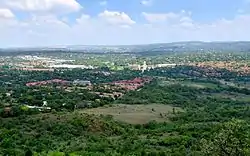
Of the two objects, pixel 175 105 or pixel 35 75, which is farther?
pixel 35 75

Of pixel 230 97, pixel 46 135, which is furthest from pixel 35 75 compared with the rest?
pixel 46 135

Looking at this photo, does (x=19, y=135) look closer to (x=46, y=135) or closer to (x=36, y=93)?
(x=46, y=135)

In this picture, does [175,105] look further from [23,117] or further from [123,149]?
[123,149]

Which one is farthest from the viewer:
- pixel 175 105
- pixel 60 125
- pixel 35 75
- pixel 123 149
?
pixel 35 75

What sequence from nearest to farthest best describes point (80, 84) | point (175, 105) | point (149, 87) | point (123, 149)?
point (123, 149)
point (175, 105)
point (149, 87)
point (80, 84)

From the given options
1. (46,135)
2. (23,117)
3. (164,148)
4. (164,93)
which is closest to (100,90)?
(164,93)

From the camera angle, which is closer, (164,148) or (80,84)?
(164,148)
